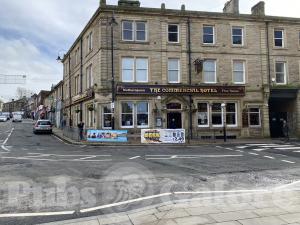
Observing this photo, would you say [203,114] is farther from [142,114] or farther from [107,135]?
[107,135]

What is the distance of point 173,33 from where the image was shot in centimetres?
2777

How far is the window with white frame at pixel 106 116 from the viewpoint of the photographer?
26391mm

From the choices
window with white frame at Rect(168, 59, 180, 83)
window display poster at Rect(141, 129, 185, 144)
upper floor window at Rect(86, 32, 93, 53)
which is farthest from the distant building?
window display poster at Rect(141, 129, 185, 144)

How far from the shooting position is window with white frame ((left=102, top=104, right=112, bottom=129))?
86.6ft

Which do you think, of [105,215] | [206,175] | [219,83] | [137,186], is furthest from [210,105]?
[105,215]

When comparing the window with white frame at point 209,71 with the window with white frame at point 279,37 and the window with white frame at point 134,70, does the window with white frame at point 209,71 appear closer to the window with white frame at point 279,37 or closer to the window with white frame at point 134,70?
the window with white frame at point 134,70

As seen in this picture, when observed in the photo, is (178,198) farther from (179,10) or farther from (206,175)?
(179,10)

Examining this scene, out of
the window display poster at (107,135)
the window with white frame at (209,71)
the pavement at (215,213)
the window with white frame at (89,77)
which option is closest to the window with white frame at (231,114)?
the window with white frame at (209,71)

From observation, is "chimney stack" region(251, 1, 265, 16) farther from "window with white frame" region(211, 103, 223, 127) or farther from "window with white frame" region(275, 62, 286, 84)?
"window with white frame" region(211, 103, 223, 127)

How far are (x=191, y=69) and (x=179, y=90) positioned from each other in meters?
2.33

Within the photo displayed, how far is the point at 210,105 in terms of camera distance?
1095 inches

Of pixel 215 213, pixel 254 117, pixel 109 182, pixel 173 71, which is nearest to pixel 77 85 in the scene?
pixel 173 71

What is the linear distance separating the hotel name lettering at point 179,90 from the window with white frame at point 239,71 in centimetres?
87

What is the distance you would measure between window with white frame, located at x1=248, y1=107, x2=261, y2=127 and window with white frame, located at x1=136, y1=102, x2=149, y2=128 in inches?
377
